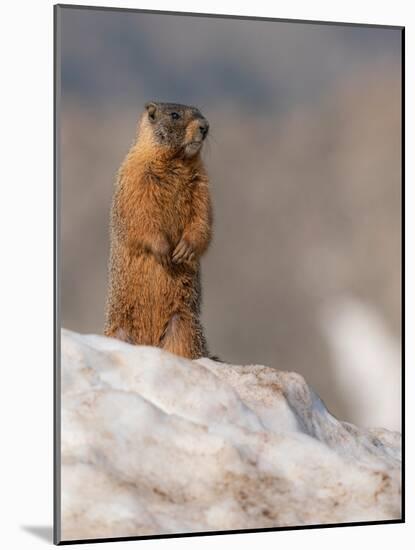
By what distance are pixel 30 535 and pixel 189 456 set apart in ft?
3.49

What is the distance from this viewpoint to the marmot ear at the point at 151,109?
8.43m

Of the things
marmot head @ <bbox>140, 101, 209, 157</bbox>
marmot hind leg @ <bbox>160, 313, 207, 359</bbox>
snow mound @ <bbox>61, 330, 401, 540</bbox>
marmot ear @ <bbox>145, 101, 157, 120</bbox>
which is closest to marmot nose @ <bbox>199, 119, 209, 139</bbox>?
marmot head @ <bbox>140, 101, 209, 157</bbox>

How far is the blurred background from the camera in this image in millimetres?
8211

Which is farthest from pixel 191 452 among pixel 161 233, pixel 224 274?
pixel 161 233

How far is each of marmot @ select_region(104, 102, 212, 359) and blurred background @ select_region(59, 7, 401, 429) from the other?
89 millimetres

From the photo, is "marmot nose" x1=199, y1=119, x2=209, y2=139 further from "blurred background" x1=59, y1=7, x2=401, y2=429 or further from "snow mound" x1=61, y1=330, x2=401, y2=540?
"snow mound" x1=61, y1=330, x2=401, y2=540

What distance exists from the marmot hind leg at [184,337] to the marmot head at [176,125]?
1.05 m

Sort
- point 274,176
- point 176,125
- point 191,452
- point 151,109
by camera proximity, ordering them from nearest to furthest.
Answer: point 191,452
point 151,109
point 176,125
point 274,176

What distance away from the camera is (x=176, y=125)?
8562 millimetres

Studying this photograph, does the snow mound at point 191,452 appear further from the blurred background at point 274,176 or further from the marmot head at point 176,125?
the marmot head at point 176,125

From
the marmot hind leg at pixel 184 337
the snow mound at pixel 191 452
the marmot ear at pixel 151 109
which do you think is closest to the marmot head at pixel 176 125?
the marmot ear at pixel 151 109

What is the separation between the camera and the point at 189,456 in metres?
8.13

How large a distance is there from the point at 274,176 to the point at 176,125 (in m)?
0.71

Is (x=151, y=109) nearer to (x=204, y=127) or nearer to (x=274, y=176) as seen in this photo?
(x=204, y=127)
